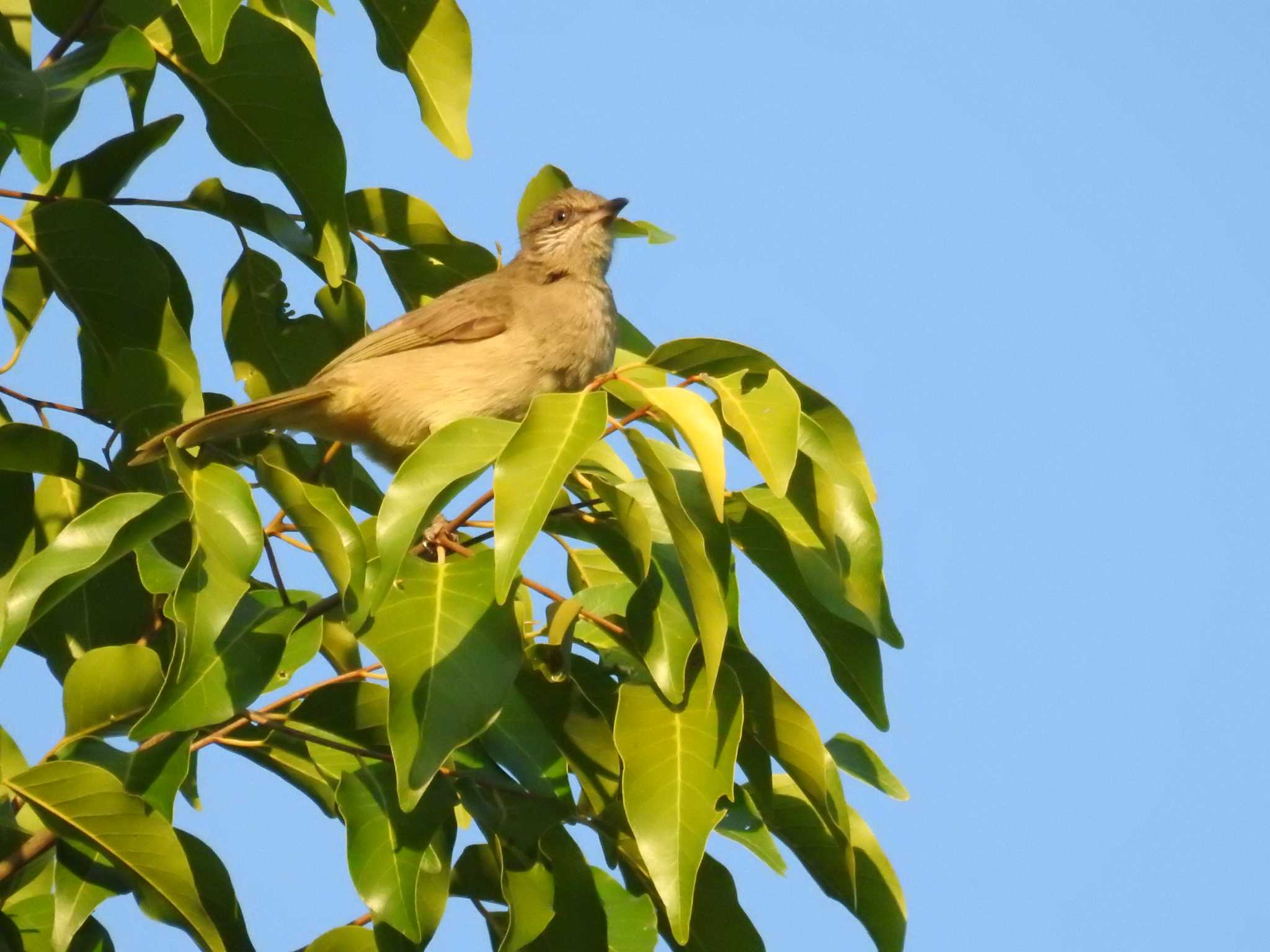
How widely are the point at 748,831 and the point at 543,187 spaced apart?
A: 7.07 ft

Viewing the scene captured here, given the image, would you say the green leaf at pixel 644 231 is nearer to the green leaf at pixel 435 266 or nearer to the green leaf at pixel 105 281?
the green leaf at pixel 435 266

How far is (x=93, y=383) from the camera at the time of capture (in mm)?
3602

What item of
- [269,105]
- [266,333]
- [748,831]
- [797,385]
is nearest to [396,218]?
[266,333]

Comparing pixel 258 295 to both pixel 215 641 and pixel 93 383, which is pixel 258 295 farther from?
pixel 215 641

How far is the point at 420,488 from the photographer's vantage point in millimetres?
2549

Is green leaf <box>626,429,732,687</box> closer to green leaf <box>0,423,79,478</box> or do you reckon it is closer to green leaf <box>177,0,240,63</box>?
green leaf <box>177,0,240,63</box>

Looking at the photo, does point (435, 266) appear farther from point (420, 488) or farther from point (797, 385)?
point (420, 488)

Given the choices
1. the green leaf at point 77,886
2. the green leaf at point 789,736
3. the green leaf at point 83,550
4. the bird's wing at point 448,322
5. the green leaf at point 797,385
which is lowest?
the green leaf at point 77,886

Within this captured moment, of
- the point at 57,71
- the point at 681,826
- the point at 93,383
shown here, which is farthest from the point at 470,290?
the point at 681,826

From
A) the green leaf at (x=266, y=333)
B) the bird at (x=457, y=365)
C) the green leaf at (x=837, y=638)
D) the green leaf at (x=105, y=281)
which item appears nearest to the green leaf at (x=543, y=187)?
the bird at (x=457, y=365)

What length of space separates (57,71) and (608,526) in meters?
1.46

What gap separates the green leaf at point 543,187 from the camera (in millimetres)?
4664

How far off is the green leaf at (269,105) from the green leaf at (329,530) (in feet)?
3.35

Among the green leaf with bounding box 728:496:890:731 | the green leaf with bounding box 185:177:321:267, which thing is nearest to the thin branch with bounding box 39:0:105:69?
the green leaf with bounding box 185:177:321:267
